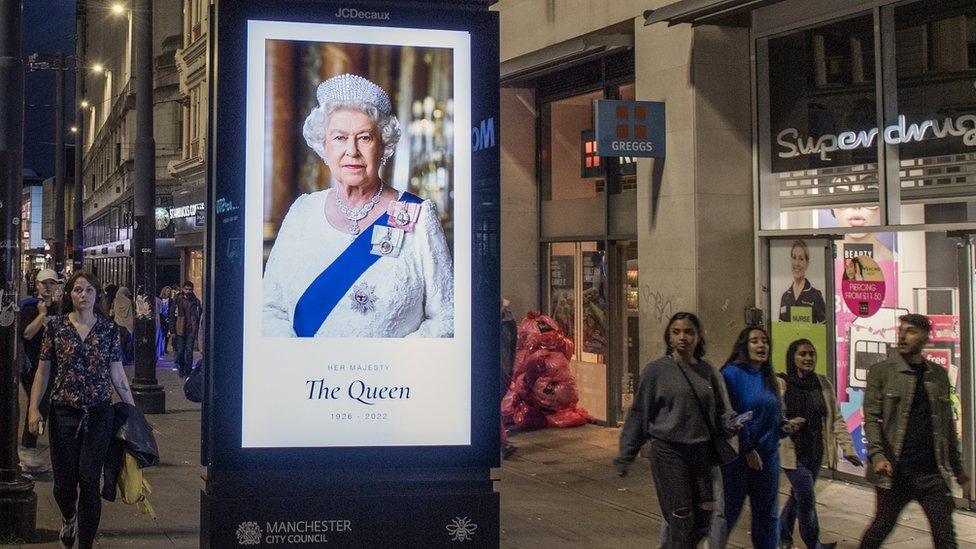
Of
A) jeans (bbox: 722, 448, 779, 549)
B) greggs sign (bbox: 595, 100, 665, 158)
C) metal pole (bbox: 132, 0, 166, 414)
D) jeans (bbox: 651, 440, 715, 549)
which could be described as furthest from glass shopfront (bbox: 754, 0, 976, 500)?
metal pole (bbox: 132, 0, 166, 414)

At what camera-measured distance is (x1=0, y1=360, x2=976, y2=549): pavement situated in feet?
27.7

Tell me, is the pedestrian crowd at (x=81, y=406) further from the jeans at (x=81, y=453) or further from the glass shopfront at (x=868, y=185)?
the glass shopfront at (x=868, y=185)

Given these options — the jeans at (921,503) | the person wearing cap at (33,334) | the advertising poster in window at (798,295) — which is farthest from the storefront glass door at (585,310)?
the jeans at (921,503)

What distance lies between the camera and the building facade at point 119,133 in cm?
4206

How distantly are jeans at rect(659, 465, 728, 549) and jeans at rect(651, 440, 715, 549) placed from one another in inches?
1.9

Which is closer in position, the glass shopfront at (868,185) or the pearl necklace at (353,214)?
the pearl necklace at (353,214)

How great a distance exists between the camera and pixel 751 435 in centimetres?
717

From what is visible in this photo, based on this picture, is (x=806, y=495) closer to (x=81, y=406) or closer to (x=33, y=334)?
(x=81, y=406)

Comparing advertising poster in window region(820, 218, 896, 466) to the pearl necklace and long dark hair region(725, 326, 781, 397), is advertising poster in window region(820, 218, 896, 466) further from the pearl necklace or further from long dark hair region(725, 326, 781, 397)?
the pearl necklace

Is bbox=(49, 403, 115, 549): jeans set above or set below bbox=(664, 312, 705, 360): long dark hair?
below

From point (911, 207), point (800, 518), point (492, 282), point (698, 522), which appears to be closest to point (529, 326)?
point (911, 207)

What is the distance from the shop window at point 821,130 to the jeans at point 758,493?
4231 mm

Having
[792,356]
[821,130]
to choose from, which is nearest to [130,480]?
[792,356]

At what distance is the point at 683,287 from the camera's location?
12.1 metres
